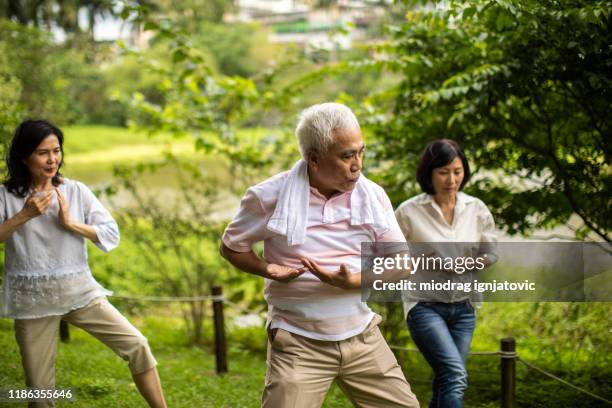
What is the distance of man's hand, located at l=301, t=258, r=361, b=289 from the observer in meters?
2.75

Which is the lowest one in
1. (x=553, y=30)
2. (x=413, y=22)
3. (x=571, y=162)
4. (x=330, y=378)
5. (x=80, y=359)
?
(x=80, y=359)

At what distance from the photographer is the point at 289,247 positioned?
2908 millimetres

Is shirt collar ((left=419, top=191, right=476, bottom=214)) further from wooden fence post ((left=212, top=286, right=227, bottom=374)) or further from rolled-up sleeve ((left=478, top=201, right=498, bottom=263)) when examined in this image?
wooden fence post ((left=212, top=286, right=227, bottom=374))

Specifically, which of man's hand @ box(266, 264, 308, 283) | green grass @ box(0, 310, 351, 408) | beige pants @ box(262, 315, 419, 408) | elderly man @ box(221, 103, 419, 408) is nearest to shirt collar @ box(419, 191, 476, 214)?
elderly man @ box(221, 103, 419, 408)

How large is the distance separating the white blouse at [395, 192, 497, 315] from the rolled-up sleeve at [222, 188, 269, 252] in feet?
4.15

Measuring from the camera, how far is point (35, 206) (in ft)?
12.2

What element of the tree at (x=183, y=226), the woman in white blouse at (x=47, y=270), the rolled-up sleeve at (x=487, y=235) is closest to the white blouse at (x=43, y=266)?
the woman in white blouse at (x=47, y=270)

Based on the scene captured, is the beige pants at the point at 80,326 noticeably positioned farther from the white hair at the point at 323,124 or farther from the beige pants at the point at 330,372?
the white hair at the point at 323,124

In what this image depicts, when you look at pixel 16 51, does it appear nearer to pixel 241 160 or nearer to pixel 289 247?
pixel 241 160

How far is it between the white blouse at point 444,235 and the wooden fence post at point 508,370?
41 cm

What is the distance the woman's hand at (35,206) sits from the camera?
372cm

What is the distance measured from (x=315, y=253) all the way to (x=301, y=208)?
0.20 metres

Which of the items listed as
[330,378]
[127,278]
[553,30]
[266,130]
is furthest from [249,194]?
Answer: [127,278]

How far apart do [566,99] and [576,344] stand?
2.35m
